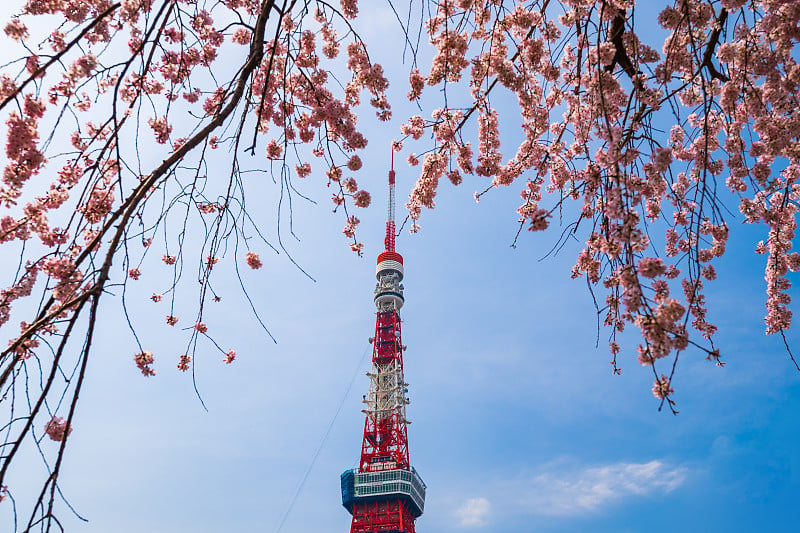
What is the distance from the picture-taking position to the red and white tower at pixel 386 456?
37.6 meters

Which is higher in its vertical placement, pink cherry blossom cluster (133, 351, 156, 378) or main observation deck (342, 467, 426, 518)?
main observation deck (342, 467, 426, 518)

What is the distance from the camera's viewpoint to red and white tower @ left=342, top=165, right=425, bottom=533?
1479 inches

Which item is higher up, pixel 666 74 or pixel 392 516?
pixel 392 516

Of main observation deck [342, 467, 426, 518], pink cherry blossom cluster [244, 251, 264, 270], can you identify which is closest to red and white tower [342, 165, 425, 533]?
main observation deck [342, 467, 426, 518]

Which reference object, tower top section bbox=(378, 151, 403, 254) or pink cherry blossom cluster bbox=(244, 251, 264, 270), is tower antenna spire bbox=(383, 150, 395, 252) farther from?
pink cherry blossom cluster bbox=(244, 251, 264, 270)

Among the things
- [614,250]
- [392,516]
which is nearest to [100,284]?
[614,250]

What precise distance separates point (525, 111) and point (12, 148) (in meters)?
3.47

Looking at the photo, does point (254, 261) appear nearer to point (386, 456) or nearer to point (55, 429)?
point (55, 429)

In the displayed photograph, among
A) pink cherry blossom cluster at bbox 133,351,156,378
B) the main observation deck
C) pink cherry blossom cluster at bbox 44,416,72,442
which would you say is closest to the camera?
pink cherry blossom cluster at bbox 44,416,72,442

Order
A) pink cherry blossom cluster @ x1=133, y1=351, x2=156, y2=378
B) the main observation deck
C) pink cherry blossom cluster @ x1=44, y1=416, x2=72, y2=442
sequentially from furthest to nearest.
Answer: the main observation deck < pink cherry blossom cluster @ x1=133, y1=351, x2=156, y2=378 < pink cherry blossom cluster @ x1=44, y1=416, x2=72, y2=442

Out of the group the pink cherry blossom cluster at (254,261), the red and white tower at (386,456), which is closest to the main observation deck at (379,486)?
the red and white tower at (386,456)

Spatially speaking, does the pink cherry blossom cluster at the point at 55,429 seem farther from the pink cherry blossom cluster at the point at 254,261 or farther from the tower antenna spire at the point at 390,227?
the tower antenna spire at the point at 390,227

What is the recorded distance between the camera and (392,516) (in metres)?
37.6

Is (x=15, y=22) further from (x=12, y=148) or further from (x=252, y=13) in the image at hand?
(x=252, y=13)
